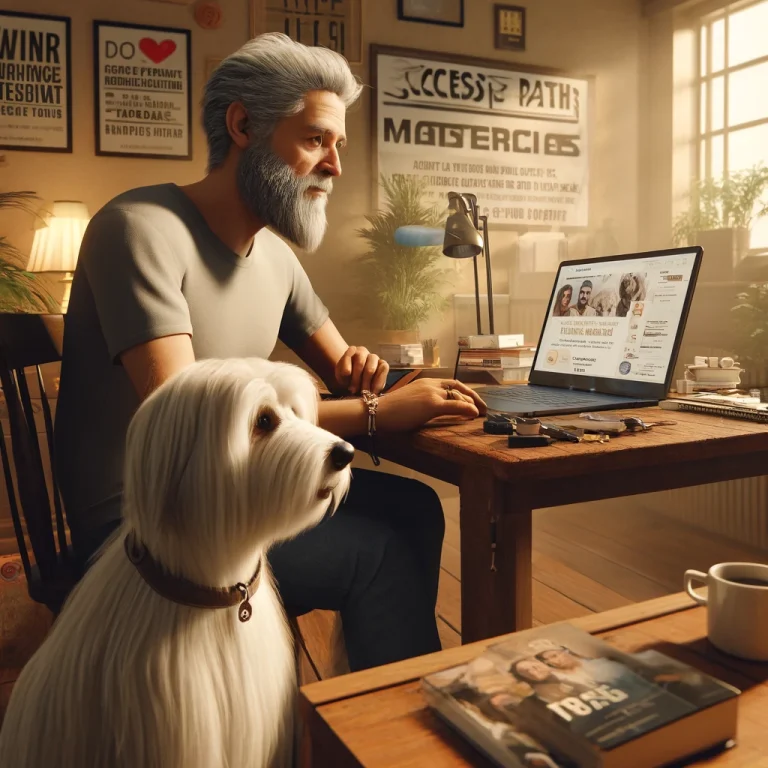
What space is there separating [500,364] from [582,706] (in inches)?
56.7

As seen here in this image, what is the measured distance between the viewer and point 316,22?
3.20 meters

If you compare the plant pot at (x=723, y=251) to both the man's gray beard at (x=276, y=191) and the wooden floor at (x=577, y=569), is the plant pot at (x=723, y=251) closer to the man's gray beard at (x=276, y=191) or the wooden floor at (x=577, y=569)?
the wooden floor at (x=577, y=569)

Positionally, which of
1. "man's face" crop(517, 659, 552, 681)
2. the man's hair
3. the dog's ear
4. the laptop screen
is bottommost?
"man's face" crop(517, 659, 552, 681)

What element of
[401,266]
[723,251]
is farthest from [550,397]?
[723,251]

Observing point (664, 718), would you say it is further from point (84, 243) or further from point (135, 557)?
point (84, 243)

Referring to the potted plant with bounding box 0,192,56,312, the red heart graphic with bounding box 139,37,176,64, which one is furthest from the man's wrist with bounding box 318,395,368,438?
the red heart graphic with bounding box 139,37,176,64

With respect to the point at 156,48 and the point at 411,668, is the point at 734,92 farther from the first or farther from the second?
the point at 411,668

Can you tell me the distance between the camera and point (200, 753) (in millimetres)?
851

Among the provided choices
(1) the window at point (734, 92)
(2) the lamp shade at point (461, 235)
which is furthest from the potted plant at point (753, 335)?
(2) the lamp shade at point (461, 235)

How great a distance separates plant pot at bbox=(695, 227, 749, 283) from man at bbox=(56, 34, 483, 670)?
7.27ft

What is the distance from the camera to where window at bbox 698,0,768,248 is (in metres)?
3.23

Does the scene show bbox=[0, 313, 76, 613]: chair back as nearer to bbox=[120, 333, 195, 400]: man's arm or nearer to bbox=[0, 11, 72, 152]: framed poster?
bbox=[120, 333, 195, 400]: man's arm

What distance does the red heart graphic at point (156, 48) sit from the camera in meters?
2.99

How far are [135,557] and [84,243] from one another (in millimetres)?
630
